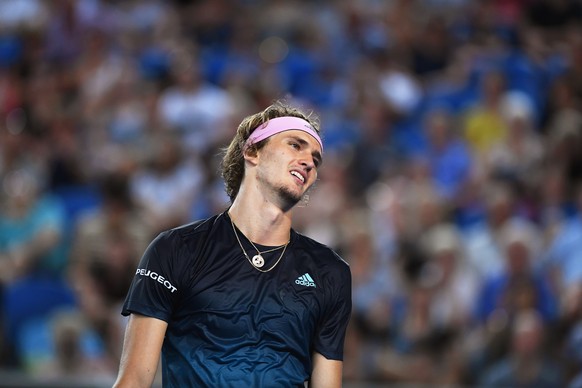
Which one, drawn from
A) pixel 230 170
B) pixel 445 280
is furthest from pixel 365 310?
pixel 230 170

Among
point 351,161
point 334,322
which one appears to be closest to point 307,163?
point 334,322

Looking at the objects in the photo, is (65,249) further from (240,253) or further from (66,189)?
(240,253)

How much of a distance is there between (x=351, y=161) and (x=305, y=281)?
604 cm

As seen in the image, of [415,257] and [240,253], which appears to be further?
[415,257]

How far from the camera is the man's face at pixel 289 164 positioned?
4.20 metres

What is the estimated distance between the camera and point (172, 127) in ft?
34.7

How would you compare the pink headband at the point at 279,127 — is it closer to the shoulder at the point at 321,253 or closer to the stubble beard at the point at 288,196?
the stubble beard at the point at 288,196

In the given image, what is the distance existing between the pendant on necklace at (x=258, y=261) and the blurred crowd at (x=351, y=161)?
3753 millimetres

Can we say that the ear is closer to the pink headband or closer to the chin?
the pink headband

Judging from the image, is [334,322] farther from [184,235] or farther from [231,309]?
[184,235]

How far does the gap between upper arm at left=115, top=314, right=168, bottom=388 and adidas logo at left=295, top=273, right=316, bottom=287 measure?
0.58 metres

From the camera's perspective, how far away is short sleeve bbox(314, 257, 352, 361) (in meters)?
4.24

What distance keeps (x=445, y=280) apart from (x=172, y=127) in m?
3.49

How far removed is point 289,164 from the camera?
422 cm
